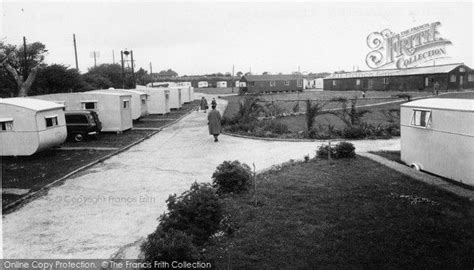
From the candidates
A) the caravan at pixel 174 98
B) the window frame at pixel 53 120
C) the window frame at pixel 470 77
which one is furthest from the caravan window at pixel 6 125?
the window frame at pixel 470 77

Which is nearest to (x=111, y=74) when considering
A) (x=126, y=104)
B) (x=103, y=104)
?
(x=126, y=104)

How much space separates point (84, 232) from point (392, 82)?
54646mm

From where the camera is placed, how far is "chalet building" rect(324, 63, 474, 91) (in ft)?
154

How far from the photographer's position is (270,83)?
217 feet

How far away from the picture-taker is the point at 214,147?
16984 millimetres

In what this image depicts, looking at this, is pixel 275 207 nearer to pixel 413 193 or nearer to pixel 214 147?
pixel 413 193

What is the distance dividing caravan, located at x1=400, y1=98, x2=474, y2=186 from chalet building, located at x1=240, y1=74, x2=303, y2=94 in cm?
5145

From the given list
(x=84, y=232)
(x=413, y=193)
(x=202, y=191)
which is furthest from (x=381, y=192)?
(x=84, y=232)

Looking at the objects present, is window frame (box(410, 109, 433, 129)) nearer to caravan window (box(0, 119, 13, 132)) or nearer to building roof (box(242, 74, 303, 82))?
caravan window (box(0, 119, 13, 132))

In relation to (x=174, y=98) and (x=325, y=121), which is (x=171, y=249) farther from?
(x=174, y=98)

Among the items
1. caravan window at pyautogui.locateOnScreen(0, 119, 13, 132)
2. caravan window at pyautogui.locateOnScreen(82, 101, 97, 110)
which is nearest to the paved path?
caravan window at pyautogui.locateOnScreen(0, 119, 13, 132)

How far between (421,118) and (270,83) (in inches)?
2197

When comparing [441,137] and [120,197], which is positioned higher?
[441,137]

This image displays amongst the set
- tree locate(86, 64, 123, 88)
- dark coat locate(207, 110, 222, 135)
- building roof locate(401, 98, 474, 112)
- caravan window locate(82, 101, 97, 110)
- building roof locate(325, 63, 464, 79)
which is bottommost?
dark coat locate(207, 110, 222, 135)
